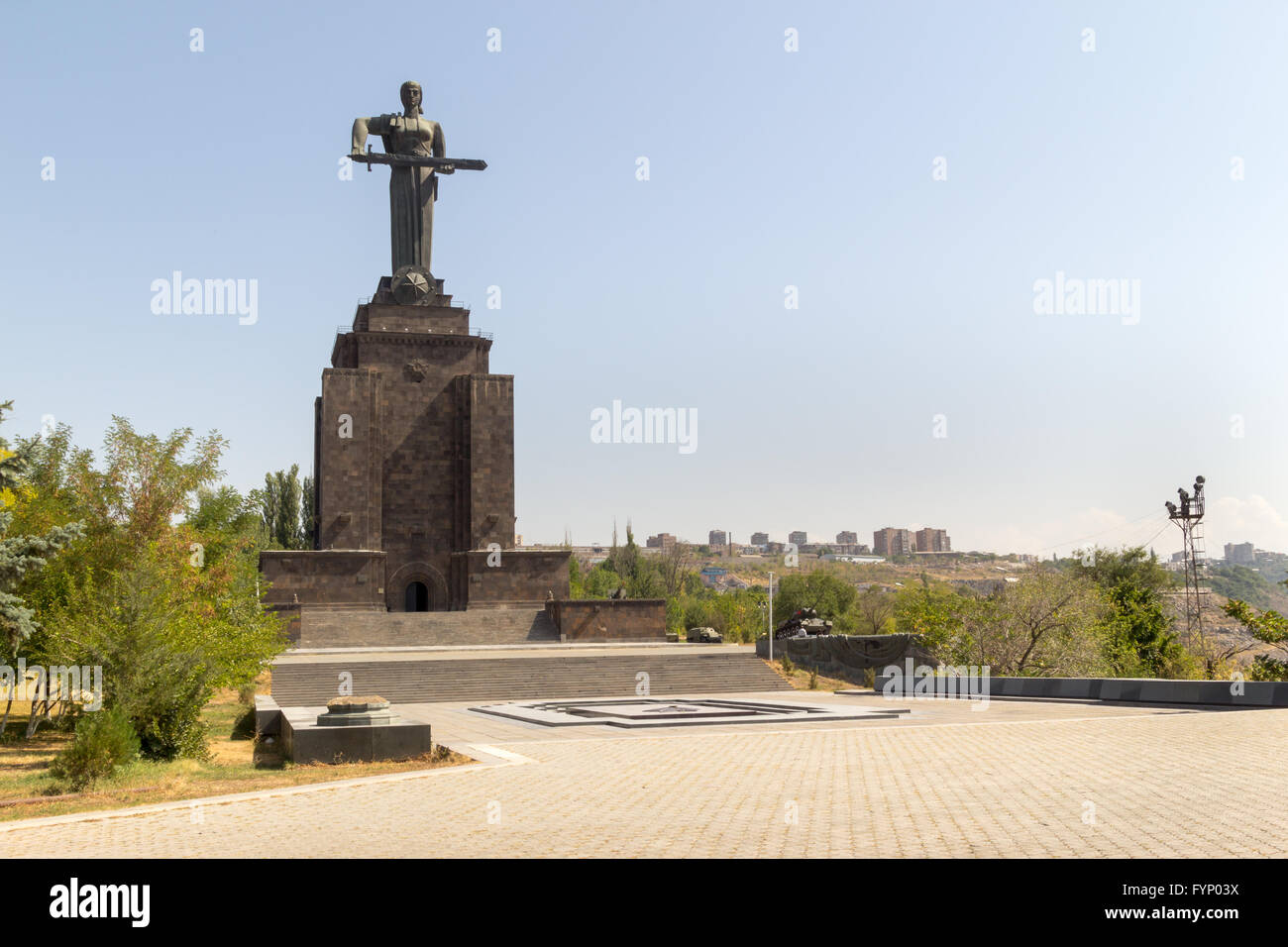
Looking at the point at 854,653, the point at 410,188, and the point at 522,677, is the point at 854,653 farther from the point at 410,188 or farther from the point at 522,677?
the point at 410,188

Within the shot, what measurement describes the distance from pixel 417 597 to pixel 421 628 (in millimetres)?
6094

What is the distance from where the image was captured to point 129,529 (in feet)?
72.7

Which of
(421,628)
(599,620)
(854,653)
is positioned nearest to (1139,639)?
(854,653)

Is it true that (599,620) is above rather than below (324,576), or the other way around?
below

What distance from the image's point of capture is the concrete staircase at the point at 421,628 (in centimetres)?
3719

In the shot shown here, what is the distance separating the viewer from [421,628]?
38594 millimetres

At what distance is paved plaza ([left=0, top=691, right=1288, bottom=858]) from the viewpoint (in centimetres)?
812

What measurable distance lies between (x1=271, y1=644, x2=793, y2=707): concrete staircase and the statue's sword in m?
→ 24.1

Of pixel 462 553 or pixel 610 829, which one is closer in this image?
pixel 610 829

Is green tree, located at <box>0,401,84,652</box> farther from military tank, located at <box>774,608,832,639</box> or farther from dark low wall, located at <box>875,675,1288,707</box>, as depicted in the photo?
military tank, located at <box>774,608,832,639</box>

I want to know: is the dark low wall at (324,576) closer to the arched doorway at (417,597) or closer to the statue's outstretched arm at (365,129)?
the arched doorway at (417,597)
